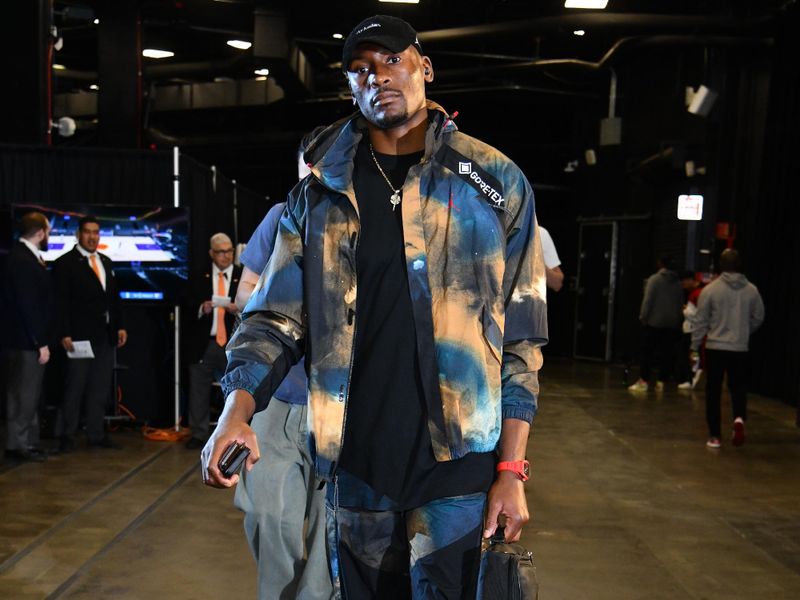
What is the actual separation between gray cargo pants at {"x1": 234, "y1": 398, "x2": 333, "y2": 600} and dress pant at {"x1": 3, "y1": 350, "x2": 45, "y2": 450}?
4.27 meters

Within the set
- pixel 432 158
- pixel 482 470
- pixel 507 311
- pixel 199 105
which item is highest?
pixel 199 105

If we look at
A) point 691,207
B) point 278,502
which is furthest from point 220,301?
point 691,207

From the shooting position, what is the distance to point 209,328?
304 inches

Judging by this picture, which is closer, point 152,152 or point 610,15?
point 152,152

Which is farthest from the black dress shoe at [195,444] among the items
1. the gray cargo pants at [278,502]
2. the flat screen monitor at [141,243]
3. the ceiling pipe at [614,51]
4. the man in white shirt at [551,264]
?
the ceiling pipe at [614,51]

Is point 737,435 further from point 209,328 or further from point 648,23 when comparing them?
point 648,23

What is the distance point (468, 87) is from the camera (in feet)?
54.6

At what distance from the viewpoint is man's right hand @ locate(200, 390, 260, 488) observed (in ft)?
5.33

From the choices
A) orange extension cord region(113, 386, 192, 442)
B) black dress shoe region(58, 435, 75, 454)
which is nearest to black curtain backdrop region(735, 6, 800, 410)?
orange extension cord region(113, 386, 192, 442)

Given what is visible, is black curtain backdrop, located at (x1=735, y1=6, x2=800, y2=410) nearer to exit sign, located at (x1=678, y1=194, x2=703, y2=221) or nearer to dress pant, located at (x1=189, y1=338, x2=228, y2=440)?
exit sign, located at (x1=678, y1=194, x2=703, y2=221)

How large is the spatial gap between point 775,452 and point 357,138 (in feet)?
23.0

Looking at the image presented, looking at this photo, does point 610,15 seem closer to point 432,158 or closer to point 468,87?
point 468,87

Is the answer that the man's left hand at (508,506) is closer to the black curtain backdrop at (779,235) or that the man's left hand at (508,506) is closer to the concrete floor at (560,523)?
the concrete floor at (560,523)

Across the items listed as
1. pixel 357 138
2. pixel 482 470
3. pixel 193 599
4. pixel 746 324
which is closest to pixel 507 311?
pixel 482 470
